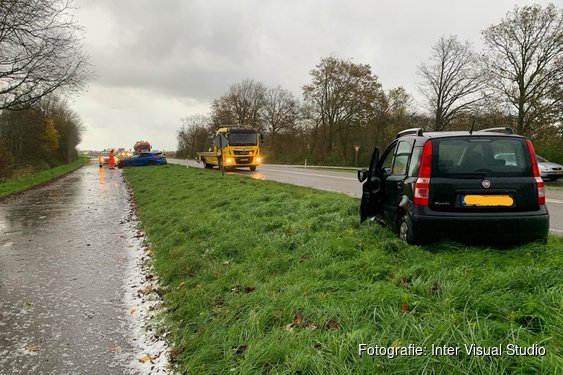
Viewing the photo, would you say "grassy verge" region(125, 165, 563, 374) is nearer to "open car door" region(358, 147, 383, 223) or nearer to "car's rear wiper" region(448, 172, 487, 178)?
"open car door" region(358, 147, 383, 223)

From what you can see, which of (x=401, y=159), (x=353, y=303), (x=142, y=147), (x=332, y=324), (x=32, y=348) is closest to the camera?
(x=332, y=324)

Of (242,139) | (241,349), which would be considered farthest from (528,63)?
(241,349)

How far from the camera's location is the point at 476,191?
457 cm

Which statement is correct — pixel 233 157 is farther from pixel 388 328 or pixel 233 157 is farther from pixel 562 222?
pixel 388 328

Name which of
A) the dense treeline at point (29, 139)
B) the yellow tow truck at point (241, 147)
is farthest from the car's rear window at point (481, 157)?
the dense treeline at point (29, 139)

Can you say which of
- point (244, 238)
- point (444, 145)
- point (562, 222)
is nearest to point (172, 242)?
point (244, 238)

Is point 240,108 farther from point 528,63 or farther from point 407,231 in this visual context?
point 407,231

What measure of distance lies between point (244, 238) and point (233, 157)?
64.5 feet

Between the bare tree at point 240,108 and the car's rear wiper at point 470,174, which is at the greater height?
the bare tree at point 240,108

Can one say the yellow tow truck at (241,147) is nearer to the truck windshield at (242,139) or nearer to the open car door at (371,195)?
the truck windshield at (242,139)

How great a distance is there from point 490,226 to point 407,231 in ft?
3.27

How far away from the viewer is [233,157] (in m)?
26.1

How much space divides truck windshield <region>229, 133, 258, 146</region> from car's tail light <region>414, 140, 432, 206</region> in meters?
22.0

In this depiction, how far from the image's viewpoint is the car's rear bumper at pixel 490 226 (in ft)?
14.8
